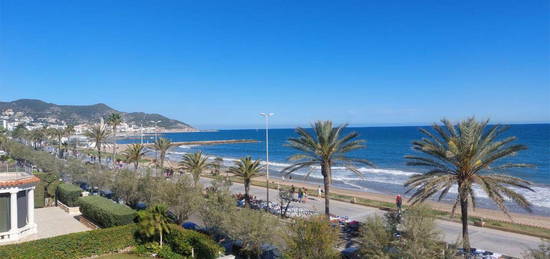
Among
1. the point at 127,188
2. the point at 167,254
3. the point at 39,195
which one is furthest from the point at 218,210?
the point at 39,195

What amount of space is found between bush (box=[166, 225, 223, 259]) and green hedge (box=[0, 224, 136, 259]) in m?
2.75

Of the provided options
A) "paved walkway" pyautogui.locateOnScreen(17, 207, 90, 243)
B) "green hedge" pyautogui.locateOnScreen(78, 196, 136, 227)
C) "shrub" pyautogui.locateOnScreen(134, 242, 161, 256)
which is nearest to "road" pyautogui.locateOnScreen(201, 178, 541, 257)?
"shrub" pyautogui.locateOnScreen(134, 242, 161, 256)

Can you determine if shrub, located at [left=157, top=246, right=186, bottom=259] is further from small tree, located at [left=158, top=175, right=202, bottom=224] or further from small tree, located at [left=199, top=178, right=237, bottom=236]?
small tree, located at [left=158, top=175, right=202, bottom=224]

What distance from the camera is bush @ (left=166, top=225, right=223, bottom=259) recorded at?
17.0 meters

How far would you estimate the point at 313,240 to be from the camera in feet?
43.7

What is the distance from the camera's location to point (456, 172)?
1500 cm

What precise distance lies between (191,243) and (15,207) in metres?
11.1

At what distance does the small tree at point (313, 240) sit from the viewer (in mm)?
13320

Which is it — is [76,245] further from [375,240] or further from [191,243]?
[375,240]

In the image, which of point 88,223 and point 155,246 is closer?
point 155,246

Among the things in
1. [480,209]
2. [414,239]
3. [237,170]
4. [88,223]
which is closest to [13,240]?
[88,223]

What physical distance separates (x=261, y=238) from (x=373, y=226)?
5578mm

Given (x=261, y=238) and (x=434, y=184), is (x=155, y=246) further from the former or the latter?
(x=434, y=184)

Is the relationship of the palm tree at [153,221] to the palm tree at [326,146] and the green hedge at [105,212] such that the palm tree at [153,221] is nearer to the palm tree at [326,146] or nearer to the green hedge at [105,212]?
the green hedge at [105,212]
